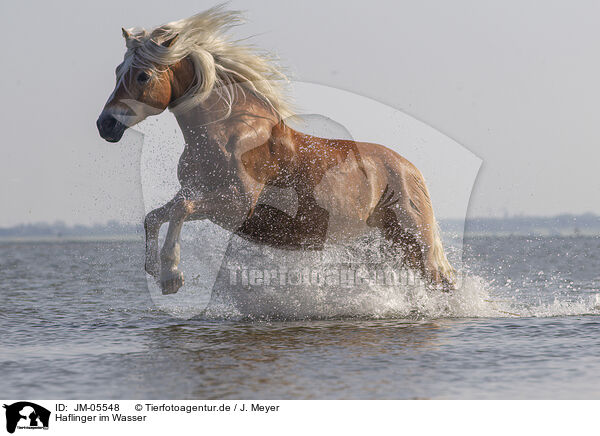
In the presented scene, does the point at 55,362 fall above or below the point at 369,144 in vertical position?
below

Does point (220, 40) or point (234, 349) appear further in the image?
point (220, 40)

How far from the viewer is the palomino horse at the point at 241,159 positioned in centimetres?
738

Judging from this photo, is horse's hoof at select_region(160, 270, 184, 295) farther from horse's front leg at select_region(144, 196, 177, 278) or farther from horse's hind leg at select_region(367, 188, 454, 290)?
horse's hind leg at select_region(367, 188, 454, 290)

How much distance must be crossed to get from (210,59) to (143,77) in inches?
30.0

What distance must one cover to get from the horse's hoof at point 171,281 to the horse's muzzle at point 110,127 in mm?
1476

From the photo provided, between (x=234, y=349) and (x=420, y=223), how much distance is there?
3153 mm

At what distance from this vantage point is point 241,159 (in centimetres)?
764

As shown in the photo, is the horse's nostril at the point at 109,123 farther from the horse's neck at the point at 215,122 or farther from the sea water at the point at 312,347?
the sea water at the point at 312,347

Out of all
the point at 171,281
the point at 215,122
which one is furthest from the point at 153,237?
the point at 215,122
